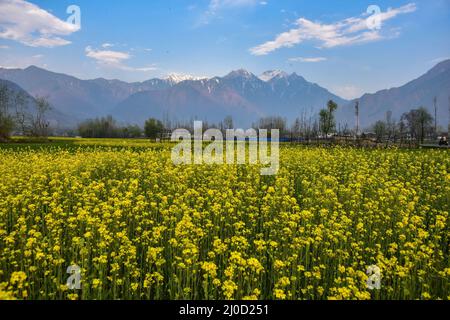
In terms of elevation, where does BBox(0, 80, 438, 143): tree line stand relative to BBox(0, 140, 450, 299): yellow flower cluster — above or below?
above

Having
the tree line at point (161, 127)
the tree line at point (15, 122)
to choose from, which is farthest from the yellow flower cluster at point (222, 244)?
the tree line at point (15, 122)

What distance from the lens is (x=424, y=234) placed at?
6.84 meters

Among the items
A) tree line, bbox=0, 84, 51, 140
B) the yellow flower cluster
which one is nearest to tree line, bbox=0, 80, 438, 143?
tree line, bbox=0, 84, 51, 140

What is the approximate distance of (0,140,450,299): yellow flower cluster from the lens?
19.2ft

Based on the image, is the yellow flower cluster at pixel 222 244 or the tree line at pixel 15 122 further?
the tree line at pixel 15 122

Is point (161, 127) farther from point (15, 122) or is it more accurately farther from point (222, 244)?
point (222, 244)

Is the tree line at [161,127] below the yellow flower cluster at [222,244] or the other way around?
the other way around

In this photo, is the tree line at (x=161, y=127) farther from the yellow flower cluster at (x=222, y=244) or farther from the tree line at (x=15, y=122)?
the yellow flower cluster at (x=222, y=244)

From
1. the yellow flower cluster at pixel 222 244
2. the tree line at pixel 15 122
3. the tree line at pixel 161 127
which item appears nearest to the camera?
the yellow flower cluster at pixel 222 244

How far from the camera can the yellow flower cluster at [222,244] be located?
19.2 feet

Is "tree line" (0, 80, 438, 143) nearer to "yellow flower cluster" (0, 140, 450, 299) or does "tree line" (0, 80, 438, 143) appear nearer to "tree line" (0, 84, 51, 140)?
"tree line" (0, 84, 51, 140)
